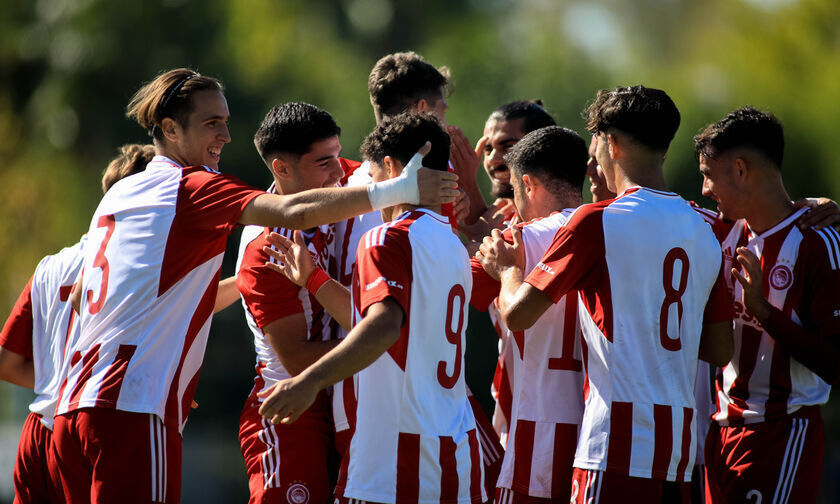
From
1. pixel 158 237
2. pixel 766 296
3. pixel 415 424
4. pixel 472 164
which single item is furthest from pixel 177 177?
pixel 766 296

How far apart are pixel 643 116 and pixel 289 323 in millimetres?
2175

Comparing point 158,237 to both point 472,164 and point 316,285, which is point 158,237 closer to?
point 316,285

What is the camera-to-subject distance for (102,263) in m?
5.11

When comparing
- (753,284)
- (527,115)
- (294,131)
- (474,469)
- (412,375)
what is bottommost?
(474,469)

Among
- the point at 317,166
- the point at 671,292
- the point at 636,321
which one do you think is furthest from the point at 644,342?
the point at 317,166

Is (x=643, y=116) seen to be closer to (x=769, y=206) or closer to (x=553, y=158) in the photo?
(x=553, y=158)

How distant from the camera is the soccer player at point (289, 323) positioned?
17.2ft

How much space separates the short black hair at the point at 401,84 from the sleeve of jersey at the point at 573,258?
1977 mm

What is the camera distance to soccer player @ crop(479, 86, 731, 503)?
4.63 metres

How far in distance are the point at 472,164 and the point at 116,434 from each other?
3180 millimetres

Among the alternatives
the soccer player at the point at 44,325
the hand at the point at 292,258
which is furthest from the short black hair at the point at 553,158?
the soccer player at the point at 44,325

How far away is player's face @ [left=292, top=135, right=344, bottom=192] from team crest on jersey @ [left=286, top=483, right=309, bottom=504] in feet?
5.53

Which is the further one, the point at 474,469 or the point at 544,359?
the point at 544,359

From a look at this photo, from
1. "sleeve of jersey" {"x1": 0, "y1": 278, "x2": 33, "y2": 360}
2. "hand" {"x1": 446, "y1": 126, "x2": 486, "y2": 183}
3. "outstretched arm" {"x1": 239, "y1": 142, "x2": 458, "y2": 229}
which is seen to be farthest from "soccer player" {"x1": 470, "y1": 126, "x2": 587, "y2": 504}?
"sleeve of jersey" {"x1": 0, "y1": 278, "x2": 33, "y2": 360}
